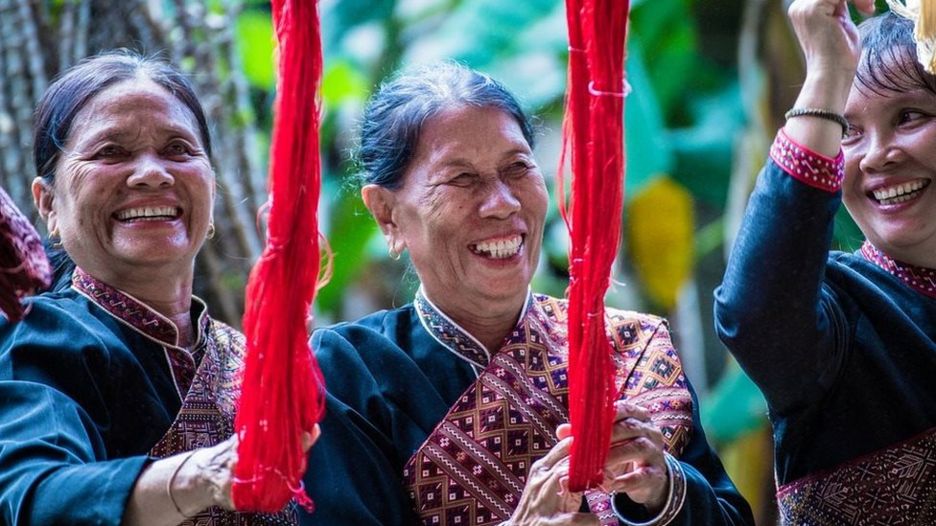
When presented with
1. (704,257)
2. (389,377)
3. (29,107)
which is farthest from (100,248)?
(704,257)

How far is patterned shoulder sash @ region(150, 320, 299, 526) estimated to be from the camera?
7.43ft

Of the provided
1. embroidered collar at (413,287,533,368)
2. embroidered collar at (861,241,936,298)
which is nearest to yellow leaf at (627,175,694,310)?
embroidered collar at (413,287,533,368)

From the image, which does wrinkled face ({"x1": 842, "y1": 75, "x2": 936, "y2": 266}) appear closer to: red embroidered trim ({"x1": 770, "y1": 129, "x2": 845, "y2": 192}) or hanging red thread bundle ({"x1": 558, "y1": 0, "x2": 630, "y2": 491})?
red embroidered trim ({"x1": 770, "y1": 129, "x2": 845, "y2": 192})

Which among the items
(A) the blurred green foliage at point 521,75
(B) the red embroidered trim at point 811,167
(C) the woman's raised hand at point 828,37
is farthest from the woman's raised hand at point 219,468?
(A) the blurred green foliage at point 521,75

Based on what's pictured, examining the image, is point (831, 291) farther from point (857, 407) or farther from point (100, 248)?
point (100, 248)

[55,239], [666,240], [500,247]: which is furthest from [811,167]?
[666,240]

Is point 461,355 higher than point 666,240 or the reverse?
higher

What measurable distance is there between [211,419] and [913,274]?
3.87 ft

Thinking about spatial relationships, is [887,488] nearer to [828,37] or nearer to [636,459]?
[636,459]

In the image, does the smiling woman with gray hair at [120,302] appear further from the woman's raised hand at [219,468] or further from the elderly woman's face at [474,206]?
the elderly woman's face at [474,206]

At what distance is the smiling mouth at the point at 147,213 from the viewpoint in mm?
2385

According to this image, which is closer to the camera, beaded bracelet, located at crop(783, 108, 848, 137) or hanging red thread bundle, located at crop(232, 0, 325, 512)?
hanging red thread bundle, located at crop(232, 0, 325, 512)

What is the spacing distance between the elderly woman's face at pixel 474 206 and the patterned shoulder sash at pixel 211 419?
397 millimetres

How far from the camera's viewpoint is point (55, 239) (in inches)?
107
